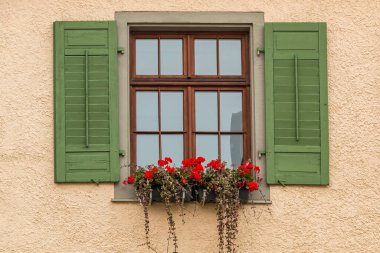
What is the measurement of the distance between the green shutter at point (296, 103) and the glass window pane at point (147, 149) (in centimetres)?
95

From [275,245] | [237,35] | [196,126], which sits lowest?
[275,245]

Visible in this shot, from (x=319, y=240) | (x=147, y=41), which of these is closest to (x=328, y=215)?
(x=319, y=240)

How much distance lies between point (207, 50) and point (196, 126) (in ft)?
2.19

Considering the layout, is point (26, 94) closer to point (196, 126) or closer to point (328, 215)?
point (196, 126)

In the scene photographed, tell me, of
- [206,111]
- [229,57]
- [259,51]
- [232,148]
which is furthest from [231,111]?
[259,51]

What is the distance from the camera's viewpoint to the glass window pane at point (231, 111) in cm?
1278

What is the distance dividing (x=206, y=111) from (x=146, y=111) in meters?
0.51

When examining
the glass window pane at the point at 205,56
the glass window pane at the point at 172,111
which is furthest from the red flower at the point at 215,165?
the glass window pane at the point at 205,56

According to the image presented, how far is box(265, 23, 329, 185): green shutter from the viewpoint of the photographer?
12492mm

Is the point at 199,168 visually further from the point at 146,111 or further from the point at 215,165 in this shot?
the point at 146,111

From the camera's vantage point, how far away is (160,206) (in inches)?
488

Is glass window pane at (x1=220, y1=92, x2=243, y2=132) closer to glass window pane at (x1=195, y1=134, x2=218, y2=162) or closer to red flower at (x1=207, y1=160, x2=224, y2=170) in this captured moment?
glass window pane at (x1=195, y1=134, x2=218, y2=162)

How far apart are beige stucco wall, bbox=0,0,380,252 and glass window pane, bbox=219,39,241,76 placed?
330 millimetres

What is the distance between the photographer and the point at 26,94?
493 inches
